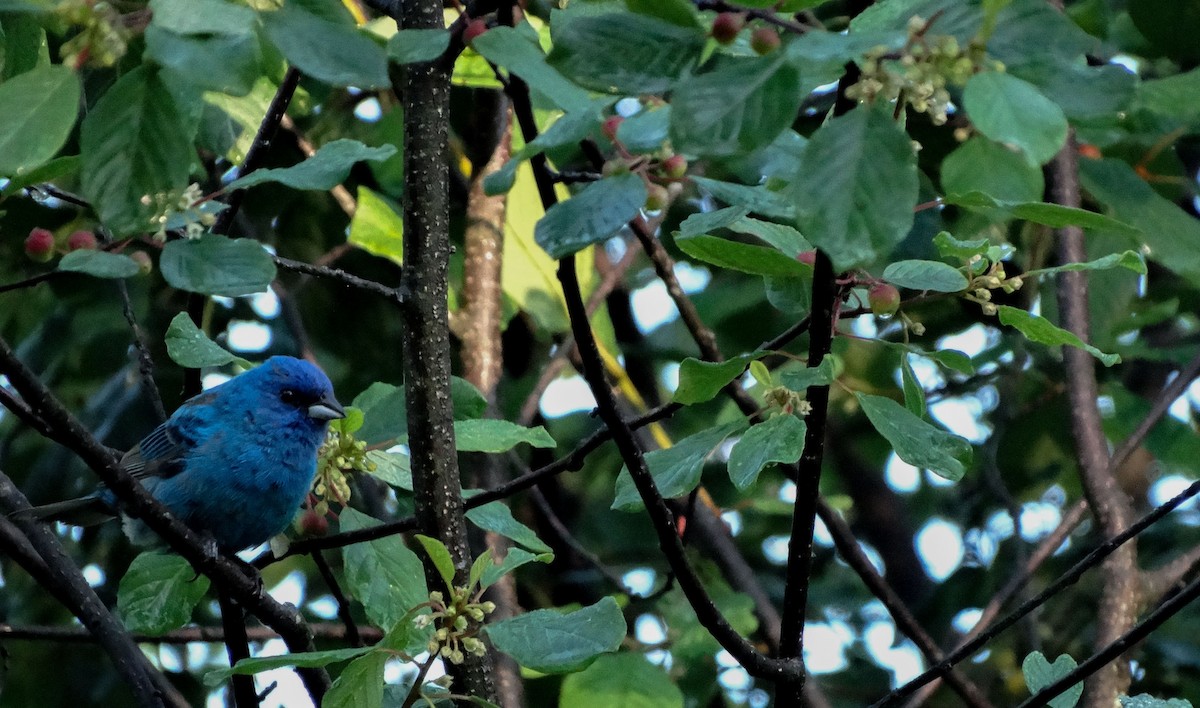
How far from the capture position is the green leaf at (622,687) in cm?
346

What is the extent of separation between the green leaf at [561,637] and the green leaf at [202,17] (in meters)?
1.08

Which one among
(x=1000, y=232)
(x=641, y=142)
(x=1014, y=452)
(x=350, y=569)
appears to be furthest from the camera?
(x=1014, y=452)

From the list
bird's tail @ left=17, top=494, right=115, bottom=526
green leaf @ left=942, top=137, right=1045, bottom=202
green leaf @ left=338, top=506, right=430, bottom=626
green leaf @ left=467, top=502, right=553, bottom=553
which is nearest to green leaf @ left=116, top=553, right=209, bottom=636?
green leaf @ left=338, top=506, right=430, bottom=626

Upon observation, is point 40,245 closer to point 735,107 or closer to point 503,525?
point 503,525

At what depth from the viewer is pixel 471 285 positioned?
421 centimetres

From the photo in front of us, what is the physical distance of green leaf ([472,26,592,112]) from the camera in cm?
158

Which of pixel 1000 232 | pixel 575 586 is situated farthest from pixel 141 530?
pixel 1000 232

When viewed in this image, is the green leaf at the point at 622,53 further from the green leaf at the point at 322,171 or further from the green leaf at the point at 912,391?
the green leaf at the point at 912,391

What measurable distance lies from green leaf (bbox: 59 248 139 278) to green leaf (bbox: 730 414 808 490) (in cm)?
95

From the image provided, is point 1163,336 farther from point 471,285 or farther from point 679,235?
point 679,235

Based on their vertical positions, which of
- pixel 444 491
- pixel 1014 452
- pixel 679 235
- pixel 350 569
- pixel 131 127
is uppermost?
pixel 131 127

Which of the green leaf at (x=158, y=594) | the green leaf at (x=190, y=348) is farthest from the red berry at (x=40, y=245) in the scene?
the green leaf at (x=158, y=594)

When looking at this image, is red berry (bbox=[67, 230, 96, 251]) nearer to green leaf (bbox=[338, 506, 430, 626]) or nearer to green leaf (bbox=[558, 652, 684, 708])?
green leaf (bbox=[338, 506, 430, 626])

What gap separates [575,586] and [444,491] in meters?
2.99
